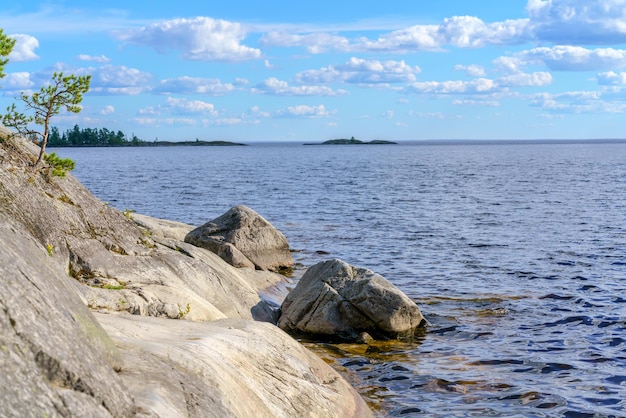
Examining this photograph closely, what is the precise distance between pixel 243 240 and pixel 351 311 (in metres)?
6.49

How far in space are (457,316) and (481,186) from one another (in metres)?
49.0

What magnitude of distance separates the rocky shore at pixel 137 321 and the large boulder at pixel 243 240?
1.94 m

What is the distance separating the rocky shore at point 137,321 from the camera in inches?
215

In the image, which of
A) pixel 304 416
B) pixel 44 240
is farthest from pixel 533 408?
pixel 44 240

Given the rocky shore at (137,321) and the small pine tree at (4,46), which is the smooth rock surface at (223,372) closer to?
the rocky shore at (137,321)

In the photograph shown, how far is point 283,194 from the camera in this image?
55.9 metres

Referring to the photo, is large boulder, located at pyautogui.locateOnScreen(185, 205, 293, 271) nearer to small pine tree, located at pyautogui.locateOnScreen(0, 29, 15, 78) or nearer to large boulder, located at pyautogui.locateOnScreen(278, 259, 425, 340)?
large boulder, located at pyautogui.locateOnScreen(278, 259, 425, 340)

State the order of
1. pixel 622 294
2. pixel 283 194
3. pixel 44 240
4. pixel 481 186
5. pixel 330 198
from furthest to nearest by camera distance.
A: pixel 481 186 < pixel 283 194 < pixel 330 198 < pixel 622 294 < pixel 44 240

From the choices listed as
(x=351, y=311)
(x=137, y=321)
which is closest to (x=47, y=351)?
(x=137, y=321)

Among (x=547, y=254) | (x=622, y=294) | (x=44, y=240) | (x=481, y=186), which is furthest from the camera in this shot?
(x=481, y=186)

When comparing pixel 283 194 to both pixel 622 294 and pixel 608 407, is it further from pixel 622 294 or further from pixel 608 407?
pixel 608 407

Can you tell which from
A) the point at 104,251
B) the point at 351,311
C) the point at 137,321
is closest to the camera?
the point at 137,321

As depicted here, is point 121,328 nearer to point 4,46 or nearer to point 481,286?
point 4,46

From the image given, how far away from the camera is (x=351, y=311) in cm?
1656
